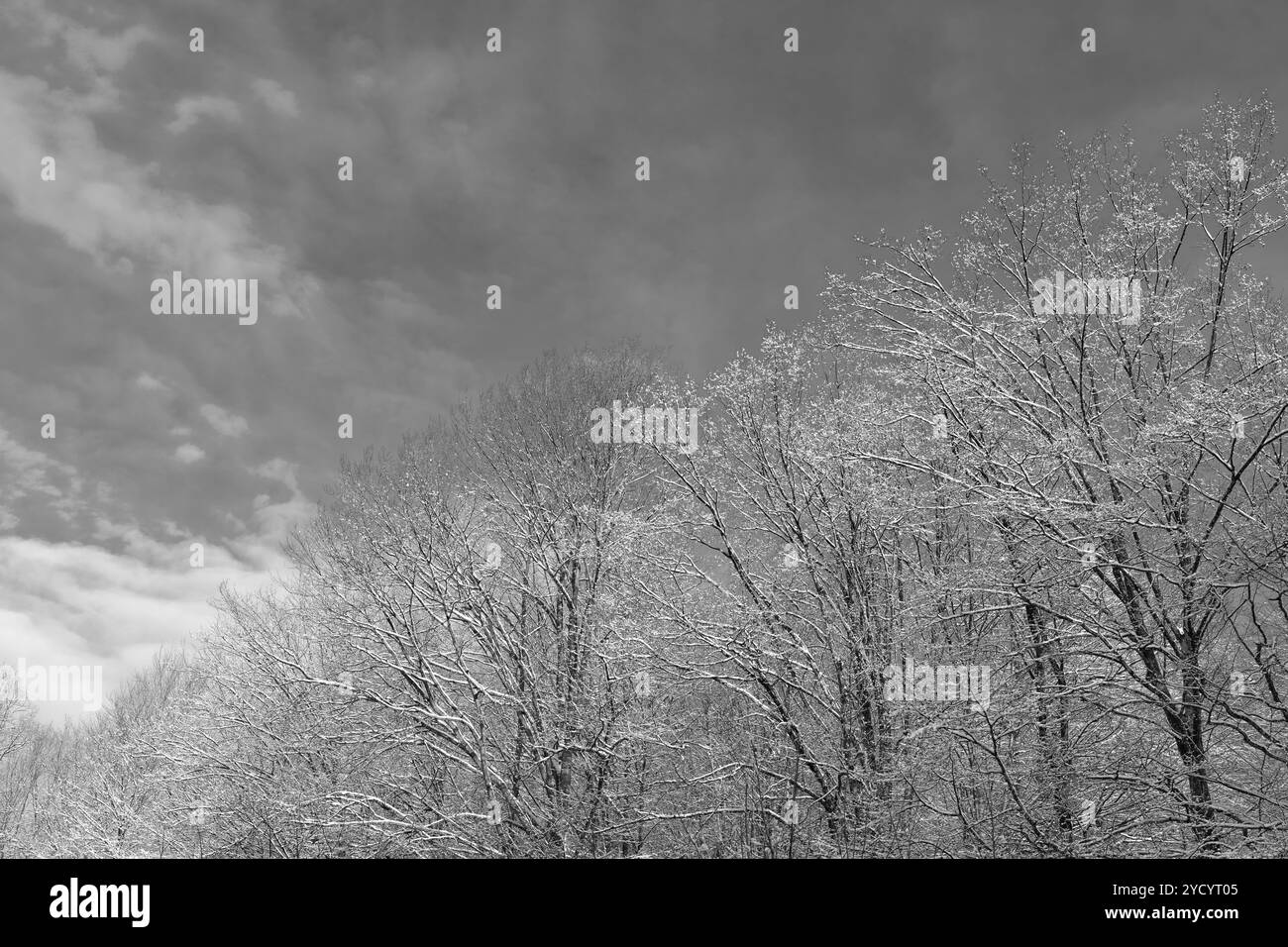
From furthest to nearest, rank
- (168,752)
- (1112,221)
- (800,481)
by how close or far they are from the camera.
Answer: (168,752) < (800,481) < (1112,221)

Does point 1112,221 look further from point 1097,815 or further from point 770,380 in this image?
point 1097,815

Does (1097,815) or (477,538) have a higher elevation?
(477,538)

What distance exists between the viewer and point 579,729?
17.3 metres

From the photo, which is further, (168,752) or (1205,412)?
(168,752)

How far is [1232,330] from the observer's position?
1335cm

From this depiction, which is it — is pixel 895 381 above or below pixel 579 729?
above
